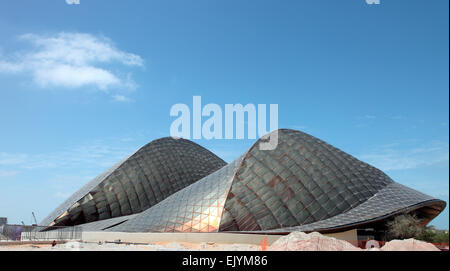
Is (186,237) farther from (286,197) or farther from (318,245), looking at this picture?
(318,245)

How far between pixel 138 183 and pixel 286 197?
21366 millimetres

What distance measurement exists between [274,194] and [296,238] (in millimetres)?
12754

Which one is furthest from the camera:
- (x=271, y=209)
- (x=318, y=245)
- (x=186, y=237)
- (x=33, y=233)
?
(x=33, y=233)

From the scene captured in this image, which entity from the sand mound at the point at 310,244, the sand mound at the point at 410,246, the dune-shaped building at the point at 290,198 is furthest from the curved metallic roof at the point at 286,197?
the sand mound at the point at 310,244

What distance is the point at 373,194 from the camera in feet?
102

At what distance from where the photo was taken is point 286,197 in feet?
96.6

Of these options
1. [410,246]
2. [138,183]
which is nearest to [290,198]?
[410,246]

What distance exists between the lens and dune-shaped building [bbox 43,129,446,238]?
2781cm

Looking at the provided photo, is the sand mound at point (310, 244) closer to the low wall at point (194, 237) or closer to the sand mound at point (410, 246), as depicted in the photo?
the sand mound at point (410, 246)

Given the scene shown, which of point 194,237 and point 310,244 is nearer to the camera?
point 310,244

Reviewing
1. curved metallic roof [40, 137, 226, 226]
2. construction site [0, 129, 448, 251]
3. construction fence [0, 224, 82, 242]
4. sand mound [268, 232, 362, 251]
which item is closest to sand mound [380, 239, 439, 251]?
sand mound [268, 232, 362, 251]
